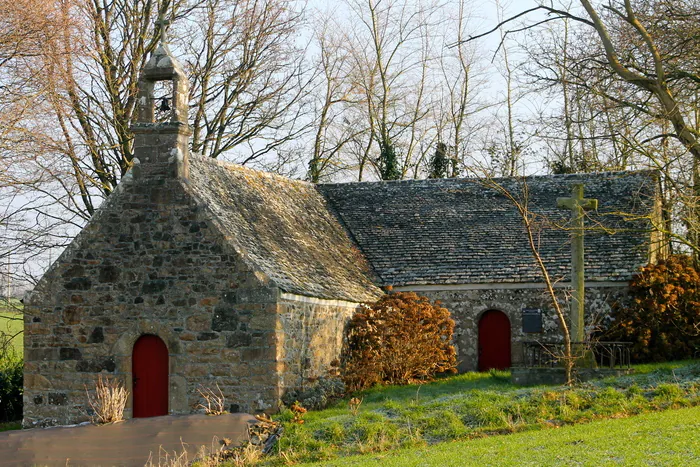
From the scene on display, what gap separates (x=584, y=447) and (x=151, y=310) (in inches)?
382

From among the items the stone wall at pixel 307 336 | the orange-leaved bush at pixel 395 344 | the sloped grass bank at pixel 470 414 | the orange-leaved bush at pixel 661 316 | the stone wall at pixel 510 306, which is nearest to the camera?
the sloped grass bank at pixel 470 414

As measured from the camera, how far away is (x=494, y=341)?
24344 mm

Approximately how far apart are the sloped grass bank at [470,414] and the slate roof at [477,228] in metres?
6.24

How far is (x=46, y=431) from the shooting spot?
54.9ft

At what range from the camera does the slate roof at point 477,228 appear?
24.1m

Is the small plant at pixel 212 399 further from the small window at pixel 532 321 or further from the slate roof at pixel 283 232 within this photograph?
the small window at pixel 532 321

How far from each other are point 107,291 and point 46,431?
3528mm

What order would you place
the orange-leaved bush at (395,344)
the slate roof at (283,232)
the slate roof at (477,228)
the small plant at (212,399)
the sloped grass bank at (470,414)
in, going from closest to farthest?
the sloped grass bank at (470,414)
the small plant at (212,399)
the slate roof at (283,232)
the orange-leaved bush at (395,344)
the slate roof at (477,228)

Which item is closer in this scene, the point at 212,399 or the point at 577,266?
the point at 212,399

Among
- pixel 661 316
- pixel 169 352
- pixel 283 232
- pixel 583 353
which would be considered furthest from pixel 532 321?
pixel 169 352

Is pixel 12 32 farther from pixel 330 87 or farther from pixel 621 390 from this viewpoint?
pixel 330 87

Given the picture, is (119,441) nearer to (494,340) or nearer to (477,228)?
(494,340)

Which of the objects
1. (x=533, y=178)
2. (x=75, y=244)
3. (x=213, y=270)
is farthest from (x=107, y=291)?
(x=533, y=178)

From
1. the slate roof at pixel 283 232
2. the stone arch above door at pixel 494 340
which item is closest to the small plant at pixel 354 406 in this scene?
the slate roof at pixel 283 232
